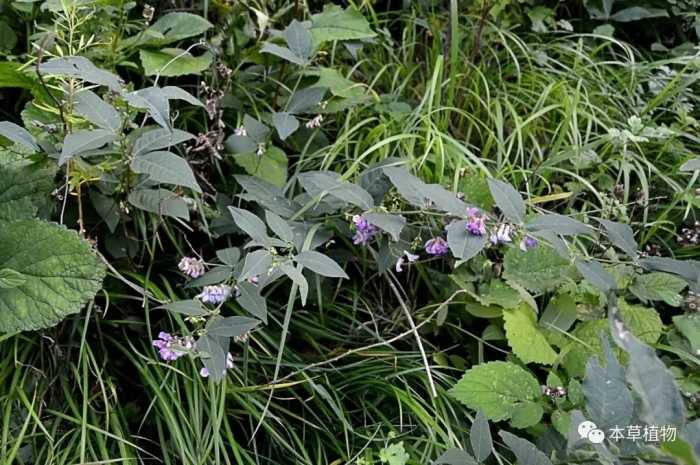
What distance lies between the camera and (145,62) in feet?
3.96

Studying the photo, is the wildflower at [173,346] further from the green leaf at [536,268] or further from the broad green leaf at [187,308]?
the green leaf at [536,268]

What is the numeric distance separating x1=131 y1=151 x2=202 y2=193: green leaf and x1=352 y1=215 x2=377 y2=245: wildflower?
25 centimetres

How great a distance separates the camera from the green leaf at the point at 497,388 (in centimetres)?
98

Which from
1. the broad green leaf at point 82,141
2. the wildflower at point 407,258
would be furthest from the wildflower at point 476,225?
the broad green leaf at point 82,141

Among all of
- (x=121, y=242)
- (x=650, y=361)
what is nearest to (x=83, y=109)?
(x=121, y=242)

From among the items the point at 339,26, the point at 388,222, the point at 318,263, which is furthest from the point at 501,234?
the point at 339,26

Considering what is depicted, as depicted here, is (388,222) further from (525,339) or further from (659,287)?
(659,287)

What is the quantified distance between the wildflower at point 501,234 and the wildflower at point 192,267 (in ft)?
1.43

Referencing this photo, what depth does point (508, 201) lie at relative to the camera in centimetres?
100

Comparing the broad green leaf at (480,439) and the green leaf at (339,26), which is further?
the green leaf at (339,26)

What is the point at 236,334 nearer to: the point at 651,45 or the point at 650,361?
the point at 650,361

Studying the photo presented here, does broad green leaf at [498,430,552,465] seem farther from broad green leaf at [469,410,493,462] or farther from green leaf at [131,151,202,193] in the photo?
green leaf at [131,151,202,193]

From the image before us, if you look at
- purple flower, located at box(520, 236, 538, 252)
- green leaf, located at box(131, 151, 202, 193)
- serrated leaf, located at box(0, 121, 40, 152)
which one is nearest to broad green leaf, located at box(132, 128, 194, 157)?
green leaf, located at box(131, 151, 202, 193)

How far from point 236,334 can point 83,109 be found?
357mm
